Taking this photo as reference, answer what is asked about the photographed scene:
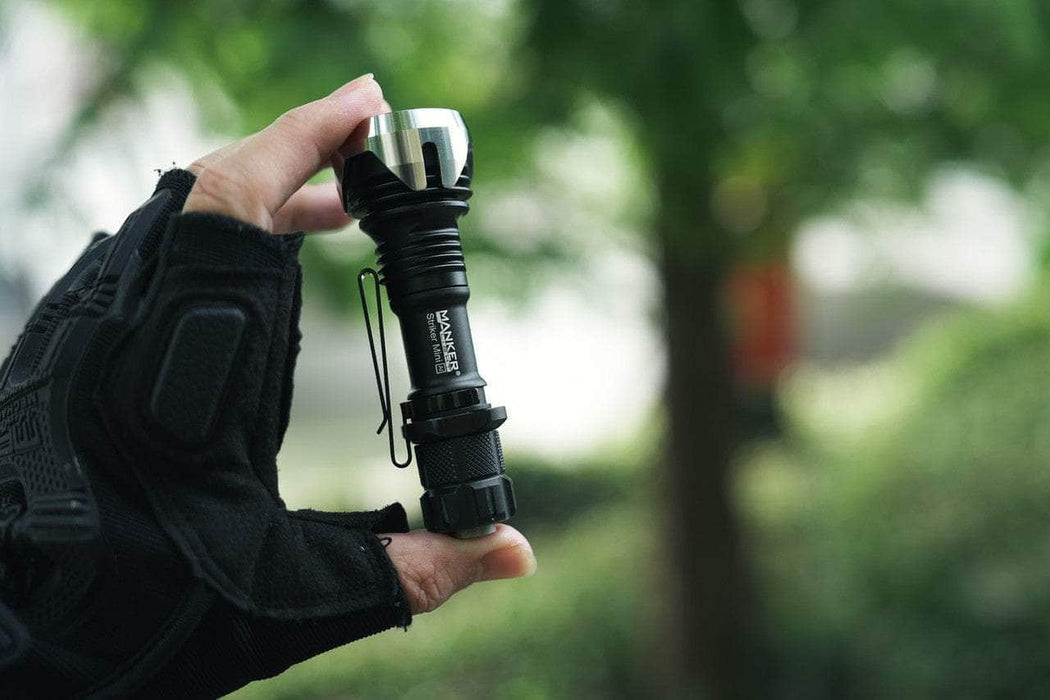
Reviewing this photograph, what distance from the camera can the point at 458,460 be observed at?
3.60 feet

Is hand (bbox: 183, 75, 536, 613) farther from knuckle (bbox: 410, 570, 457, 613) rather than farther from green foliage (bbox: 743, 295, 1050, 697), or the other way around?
green foliage (bbox: 743, 295, 1050, 697)

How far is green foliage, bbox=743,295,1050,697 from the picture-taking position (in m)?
4.32

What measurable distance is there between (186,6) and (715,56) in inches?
52.9

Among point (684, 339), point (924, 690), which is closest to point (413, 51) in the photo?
point (684, 339)

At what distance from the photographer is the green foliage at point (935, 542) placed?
14.2 feet

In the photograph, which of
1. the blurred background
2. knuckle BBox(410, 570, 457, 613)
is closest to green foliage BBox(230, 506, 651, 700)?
the blurred background

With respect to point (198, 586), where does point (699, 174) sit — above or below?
above

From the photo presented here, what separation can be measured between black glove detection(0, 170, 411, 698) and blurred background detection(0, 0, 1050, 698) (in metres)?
0.31

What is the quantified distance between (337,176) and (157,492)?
38cm

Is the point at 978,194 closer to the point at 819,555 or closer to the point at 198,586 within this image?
the point at 819,555

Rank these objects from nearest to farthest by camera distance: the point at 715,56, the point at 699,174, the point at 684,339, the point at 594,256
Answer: the point at 715,56
the point at 699,174
the point at 594,256
the point at 684,339

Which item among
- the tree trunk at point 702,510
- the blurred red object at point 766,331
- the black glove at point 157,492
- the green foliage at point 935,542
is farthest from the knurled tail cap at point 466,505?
the blurred red object at point 766,331

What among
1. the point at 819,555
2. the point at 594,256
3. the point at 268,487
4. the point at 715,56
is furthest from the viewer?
the point at 819,555

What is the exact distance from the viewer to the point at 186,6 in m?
2.66
